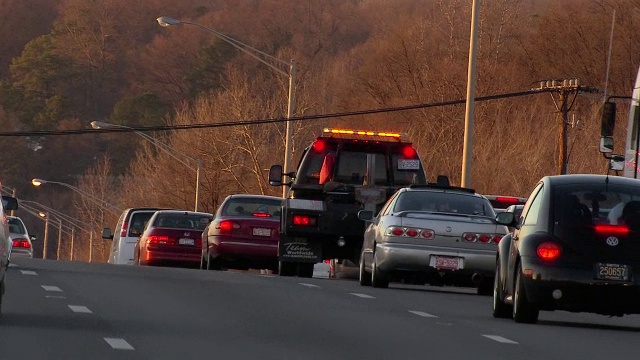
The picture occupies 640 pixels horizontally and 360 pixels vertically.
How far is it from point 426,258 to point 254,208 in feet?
39.2

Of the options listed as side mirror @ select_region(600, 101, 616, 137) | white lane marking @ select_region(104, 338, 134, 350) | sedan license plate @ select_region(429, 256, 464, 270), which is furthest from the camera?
side mirror @ select_region(600, 101, 616, 137)

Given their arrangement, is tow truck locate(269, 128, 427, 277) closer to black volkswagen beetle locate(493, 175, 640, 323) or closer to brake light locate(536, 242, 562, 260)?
black volkswagen beetle locate(493, 175, 640, 323)

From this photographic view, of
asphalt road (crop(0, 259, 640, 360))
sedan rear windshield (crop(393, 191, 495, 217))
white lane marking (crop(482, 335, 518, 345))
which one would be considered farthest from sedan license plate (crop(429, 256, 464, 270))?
white lane marking (crop(482, 335, 518, 345))

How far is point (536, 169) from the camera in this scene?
204 feet

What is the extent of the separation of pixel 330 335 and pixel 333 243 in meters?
14.2

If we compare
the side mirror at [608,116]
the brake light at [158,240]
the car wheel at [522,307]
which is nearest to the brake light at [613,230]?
the car wheel at [522,307]

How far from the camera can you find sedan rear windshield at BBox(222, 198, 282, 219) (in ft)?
114

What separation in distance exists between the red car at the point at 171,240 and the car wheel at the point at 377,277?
1292 centimetres

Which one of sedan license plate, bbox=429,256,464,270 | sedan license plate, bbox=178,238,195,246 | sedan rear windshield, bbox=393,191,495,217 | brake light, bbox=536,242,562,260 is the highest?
sedan rear windshield, bbox=393,191,495,217

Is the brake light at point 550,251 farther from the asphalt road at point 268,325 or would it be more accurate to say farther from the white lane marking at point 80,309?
the white lane marking at point 80,309

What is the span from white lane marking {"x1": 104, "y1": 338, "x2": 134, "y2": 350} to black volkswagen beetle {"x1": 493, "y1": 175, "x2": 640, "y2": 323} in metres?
4.98

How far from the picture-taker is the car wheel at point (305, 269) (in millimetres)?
31719

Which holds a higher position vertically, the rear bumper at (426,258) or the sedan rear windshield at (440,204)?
the sedan rear windshield at (440,204)

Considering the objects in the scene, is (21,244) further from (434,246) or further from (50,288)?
(50,288)
